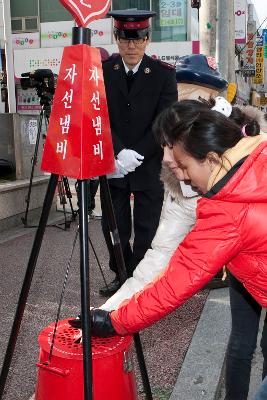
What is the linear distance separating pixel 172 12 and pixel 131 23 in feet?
44.3

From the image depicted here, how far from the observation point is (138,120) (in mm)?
3580

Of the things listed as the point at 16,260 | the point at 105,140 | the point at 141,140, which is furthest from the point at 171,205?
the point at 16,260

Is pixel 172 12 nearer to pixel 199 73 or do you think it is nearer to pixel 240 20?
pixel 240 20

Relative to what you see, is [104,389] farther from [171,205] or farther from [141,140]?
[141,140]

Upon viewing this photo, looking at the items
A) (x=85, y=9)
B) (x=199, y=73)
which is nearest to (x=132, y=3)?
(x=199, y=73)

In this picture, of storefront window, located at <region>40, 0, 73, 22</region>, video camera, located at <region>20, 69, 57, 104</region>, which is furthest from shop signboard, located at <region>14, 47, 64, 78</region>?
video camera, located at <region>20, 69, 57, 104</region>

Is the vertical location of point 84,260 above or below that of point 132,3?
below

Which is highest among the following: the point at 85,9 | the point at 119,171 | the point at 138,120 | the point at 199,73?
the point at 85,9

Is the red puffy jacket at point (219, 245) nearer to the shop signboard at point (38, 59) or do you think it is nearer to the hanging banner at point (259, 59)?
the shop signboard at point (38, 59)

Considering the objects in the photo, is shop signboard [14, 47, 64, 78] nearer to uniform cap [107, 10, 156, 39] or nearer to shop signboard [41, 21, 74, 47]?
shop signboard [41, 21, 74, 47]

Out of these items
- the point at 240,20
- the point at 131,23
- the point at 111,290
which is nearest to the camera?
the point at 131,23

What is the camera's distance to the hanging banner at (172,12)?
1570 cm

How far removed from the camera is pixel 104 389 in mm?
1832

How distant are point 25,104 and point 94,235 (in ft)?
40.8
